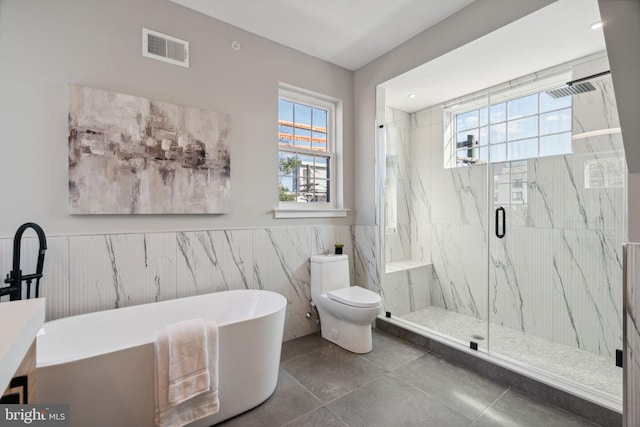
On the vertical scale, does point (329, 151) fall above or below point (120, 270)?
above

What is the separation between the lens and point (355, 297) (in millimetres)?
2545

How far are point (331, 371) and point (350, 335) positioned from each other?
1.29 ft

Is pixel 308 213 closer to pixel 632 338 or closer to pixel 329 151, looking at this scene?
pixel 329 151

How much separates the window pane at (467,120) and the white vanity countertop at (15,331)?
3647mm

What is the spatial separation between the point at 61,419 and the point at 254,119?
7.66 feet

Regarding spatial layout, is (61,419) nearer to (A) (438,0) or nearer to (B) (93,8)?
(B) (93,8)

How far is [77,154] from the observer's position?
1859 millimetres

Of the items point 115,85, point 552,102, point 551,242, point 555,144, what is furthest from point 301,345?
point 552,102

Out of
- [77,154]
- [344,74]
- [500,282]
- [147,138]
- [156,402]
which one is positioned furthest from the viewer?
[344,74]

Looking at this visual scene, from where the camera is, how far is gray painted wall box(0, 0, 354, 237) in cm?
173

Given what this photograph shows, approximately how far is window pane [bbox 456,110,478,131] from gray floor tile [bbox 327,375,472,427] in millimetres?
2718

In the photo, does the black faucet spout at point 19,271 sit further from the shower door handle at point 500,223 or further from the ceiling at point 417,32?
the shower door handle at point 500,223

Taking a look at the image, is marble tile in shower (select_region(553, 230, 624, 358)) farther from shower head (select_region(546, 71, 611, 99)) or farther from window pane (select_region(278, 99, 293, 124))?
window pane (select_region(278, 99, 293, 124))

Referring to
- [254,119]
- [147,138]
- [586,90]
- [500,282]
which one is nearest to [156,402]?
[147,138]
